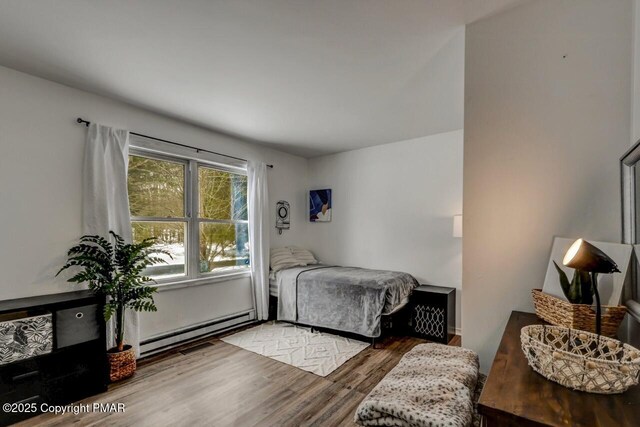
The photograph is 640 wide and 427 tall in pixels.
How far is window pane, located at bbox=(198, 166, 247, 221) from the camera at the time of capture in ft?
11.8

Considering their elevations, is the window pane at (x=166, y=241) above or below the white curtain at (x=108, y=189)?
below

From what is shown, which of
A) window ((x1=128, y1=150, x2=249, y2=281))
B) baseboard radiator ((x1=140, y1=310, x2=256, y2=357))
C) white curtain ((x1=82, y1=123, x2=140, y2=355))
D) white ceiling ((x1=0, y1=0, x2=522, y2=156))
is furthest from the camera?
window ((x1=128, y1=150, x2=249, y2=281))

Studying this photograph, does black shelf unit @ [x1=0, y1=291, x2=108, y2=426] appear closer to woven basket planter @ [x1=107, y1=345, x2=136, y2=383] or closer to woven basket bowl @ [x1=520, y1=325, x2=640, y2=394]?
woven basket planter @ [x1=107, y1=345, x2=136, y2=383]

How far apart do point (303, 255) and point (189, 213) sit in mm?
1788

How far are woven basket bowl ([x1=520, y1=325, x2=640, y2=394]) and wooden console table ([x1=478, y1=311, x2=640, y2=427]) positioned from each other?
0.9 inches

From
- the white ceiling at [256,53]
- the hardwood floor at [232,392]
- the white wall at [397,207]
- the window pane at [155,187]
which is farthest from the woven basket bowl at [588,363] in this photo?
the window pane at [155,187]

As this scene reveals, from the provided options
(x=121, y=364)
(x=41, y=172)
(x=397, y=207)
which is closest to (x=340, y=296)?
(x=397, y=207)

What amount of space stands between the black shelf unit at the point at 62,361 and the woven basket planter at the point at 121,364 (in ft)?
0.26

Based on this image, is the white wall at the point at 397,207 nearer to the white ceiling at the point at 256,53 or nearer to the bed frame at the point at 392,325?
the bed frame at the point at 392,325

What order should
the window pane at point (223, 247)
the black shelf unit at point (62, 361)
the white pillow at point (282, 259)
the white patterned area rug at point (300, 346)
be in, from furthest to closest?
the white pillow at point (282, 259) → the window pane at point (223, 247) → the white patterned area rug at point (300, 346) → the black shelf unit at point (62, 361)

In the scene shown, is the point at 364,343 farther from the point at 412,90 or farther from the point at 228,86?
the point at 228,86

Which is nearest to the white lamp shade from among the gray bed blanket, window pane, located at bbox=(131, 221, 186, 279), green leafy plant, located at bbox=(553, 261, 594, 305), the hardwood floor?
the gray bed blanket

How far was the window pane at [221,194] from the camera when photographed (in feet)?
11.8

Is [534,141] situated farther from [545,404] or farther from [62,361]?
[62,361]
